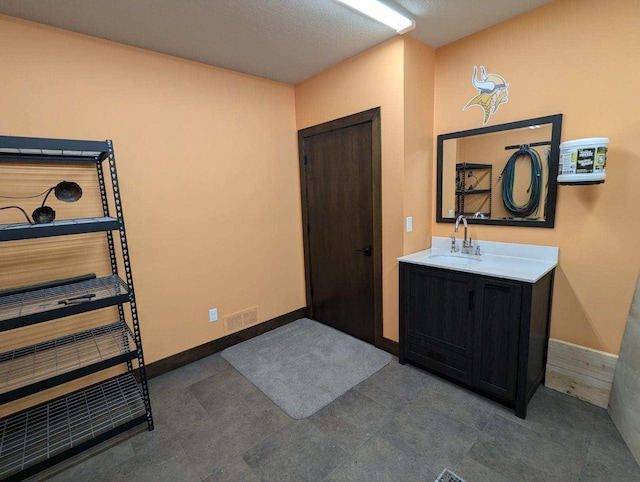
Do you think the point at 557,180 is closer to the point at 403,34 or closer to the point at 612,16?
the point at 612,16

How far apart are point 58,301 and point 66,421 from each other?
0.85 m

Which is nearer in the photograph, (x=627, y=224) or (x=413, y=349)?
(x=627, y=224)

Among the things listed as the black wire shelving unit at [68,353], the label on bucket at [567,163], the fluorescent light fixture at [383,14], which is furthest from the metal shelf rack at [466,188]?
the black wire shelving unit at [68,353]

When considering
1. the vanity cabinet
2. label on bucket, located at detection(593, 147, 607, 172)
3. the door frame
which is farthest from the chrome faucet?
label on bucket, located at detection(593, 147, 607, 172)

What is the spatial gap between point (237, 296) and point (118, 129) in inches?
65.7

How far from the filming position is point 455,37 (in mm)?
2406

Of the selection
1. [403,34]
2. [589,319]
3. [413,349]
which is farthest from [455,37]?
[413,349]

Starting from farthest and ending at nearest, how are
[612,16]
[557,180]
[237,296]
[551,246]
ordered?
[237,296] < [551,246] < [557,180] < [612,16]

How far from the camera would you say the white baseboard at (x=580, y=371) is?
199 cm

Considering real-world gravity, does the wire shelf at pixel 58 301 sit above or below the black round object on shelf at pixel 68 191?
below

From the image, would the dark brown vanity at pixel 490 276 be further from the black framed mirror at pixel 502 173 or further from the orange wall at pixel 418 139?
the orange wall at pixel 418 139

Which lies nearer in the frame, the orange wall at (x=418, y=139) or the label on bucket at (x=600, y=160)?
the label on bucket at (x=600, y=160)

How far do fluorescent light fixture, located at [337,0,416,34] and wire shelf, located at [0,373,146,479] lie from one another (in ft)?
9.21

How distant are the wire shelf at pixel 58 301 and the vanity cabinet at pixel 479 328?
1.97m
